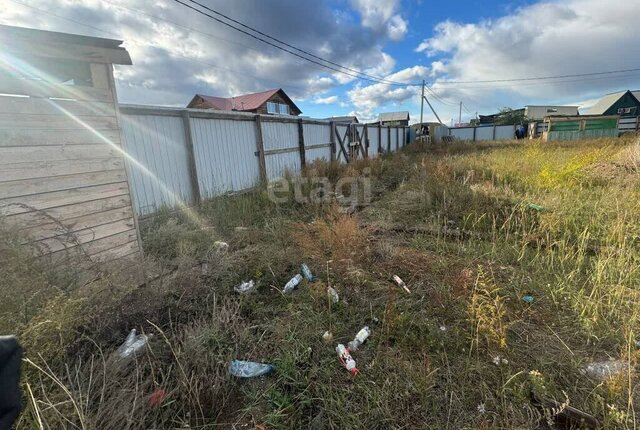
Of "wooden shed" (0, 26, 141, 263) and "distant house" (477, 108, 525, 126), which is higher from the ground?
"distant house" (477, 108, 525, 126)

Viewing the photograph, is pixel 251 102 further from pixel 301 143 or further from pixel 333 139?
pixel 301 143

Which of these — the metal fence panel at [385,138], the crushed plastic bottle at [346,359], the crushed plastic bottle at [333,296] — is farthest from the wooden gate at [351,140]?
the crushed plastic bottle at [346,359]

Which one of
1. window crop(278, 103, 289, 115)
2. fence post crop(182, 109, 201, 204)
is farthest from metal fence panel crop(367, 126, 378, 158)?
window crop(278, 103, 289, 115)

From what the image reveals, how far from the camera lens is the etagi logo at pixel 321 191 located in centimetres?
553

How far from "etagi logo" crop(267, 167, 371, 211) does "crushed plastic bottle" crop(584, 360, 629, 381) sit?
143 inches

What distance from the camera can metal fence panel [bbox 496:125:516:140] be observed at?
874 inches

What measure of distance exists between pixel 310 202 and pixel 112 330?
3.83 m

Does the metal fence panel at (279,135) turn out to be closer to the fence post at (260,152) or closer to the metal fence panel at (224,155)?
the fence post at (260,152)

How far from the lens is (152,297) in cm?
211

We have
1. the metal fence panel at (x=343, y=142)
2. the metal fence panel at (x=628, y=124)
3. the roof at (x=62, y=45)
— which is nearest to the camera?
the roof at (x=62, y=45)

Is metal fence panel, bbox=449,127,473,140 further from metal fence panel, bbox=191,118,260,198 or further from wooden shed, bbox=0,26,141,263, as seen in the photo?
wooden shed, bbox=0,26,141,263

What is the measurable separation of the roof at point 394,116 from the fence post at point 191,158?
1433 inches

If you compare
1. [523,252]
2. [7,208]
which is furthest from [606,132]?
[7,208]

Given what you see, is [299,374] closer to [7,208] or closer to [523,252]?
[7,208]
